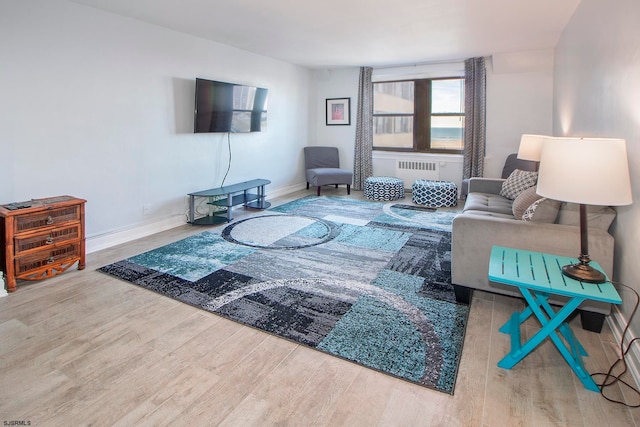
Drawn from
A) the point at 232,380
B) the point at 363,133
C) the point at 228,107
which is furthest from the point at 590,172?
the point at 363,133

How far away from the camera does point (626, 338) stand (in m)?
2.06

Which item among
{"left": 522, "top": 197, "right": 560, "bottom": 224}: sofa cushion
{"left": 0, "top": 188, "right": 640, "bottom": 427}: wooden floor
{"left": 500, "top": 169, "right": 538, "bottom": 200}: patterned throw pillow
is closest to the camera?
{"left": 0, "top": 188, "right": 640, "bottom": 427}: wooden floor

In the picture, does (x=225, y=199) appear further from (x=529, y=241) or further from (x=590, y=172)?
(x=590, y=172)

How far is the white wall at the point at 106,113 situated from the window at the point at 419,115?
2.67 metres

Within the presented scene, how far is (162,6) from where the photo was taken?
354cm

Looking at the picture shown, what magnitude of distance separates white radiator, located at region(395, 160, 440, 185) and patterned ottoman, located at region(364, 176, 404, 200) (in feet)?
2.03

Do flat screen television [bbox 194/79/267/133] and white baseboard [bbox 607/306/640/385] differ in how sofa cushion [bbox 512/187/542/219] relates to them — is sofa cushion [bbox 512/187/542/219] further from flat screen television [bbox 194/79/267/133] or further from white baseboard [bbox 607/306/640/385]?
flat screen television [bbox 194/79/267/133]

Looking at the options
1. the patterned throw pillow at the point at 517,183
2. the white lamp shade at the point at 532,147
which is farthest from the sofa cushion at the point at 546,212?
the patterned throw pillow at the point at 517,183

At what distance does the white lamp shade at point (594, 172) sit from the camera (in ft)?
5.62

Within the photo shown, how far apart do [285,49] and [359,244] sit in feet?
10.6

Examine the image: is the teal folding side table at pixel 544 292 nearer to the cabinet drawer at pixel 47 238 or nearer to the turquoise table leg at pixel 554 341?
the turquoise table leg at pixel 554 341

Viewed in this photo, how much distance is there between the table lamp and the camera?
1.71m

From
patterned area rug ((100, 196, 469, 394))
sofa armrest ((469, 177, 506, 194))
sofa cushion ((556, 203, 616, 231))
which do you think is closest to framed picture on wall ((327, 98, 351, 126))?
patterned area rug ((100, 196, 469, 394))

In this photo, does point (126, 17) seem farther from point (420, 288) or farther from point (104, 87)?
point (420, 288)
